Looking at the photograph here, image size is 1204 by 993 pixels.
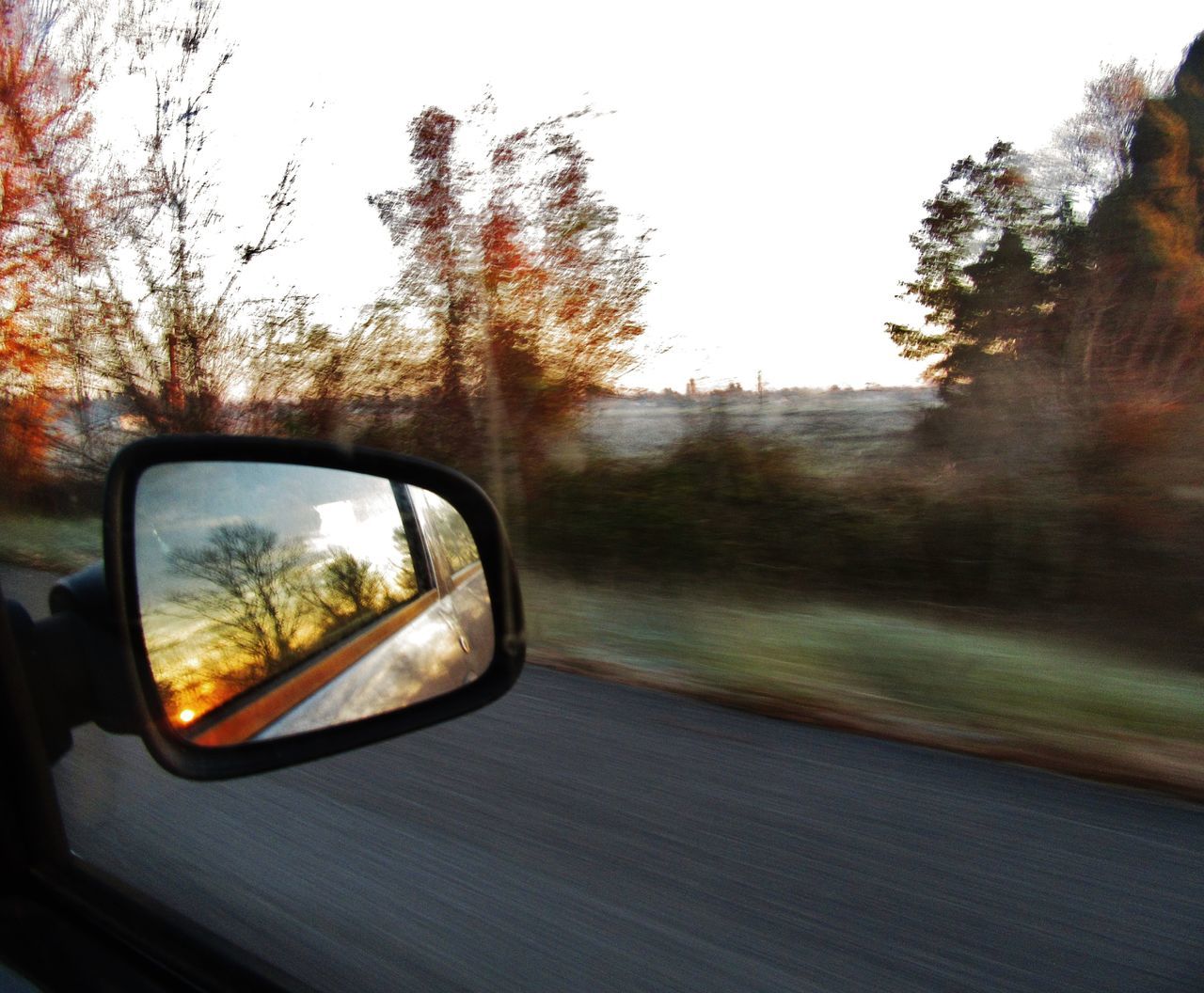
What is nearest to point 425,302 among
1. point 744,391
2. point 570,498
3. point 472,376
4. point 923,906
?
point 472,376

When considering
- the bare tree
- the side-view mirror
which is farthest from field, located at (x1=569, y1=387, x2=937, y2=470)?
the bare tree

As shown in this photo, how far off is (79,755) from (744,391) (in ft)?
19.2

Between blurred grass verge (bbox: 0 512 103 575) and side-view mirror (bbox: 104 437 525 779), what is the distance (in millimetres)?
1858

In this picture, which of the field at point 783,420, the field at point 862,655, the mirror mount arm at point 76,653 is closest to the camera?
the mirror mount arm at point 76,653

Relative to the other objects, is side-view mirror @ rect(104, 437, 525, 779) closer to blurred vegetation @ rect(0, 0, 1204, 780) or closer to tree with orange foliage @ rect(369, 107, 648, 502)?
blurred vegetation @ rect(0, 0, 1204, 780)

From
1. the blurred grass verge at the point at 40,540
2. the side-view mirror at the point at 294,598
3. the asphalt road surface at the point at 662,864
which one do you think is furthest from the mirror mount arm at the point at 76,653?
the blurred grass verge at the point at 40,540

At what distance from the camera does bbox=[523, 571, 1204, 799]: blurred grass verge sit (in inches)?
130

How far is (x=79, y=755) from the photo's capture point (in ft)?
9.19

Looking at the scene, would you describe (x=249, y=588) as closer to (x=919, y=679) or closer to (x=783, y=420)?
(x=919, y=679)

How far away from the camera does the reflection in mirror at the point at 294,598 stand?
1646 mm

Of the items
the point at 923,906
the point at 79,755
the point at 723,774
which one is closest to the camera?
the point at 923,906

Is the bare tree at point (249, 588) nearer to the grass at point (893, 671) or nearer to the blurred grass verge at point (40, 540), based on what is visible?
the grass at point (893, 671)

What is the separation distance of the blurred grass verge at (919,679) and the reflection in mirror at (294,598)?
6.28ft

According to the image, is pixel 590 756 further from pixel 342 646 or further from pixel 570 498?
pixel 570 498
